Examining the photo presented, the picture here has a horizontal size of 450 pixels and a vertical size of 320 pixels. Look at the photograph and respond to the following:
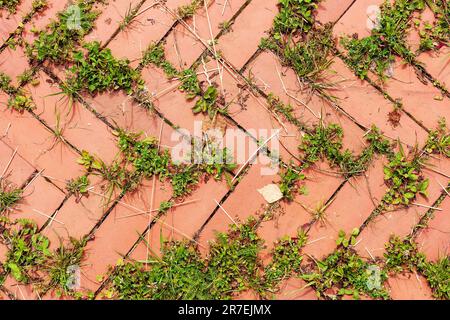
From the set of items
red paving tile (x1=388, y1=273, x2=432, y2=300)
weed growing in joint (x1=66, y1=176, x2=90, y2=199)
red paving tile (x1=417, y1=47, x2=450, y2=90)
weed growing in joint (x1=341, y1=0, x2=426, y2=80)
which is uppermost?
weed growing in joint (x1=341, y1=0, x2=426, y2=80)

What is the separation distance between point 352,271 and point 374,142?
0.84m

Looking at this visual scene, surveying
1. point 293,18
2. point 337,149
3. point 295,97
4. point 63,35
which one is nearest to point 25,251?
point 63,35

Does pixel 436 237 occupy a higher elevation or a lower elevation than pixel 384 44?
lower

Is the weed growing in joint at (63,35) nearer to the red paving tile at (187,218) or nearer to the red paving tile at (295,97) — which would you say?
the red paving tile at (295,97)

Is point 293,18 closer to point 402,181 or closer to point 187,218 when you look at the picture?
point 402,181

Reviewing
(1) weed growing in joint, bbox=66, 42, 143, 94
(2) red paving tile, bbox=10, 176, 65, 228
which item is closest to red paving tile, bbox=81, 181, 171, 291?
(2) red paving tile, bbox=10, 176, 65, 228

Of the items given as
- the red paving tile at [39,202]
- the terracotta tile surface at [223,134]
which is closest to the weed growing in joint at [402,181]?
the terracotta tile surface at [223,134]

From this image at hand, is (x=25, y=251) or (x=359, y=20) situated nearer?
(x=25, y=251)

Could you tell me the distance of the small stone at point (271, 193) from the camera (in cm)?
345

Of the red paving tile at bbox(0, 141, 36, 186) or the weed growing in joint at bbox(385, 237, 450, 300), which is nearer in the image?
the weed growing in joint at bbox(385, 237, 450, 300)

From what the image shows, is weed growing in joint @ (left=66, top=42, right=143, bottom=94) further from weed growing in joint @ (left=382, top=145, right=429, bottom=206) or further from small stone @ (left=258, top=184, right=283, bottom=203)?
weed growing in joint @ (left=382, top=145, right=429, bottom=206)

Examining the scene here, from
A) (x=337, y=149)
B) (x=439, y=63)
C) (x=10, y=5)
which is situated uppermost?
(x=10, y=5)

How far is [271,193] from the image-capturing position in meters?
3.46

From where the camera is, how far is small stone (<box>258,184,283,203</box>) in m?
3.45
